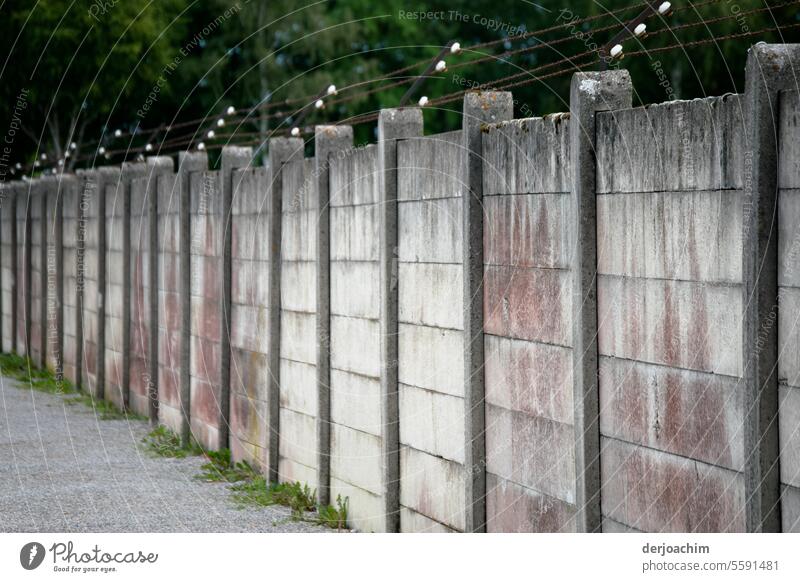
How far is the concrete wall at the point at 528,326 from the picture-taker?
6.18 meters

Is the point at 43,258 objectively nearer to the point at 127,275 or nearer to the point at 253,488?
the point at 127,275

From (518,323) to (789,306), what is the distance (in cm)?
221

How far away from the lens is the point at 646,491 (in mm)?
5539

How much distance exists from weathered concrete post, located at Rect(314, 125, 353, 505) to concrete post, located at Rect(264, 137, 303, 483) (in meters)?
0.98

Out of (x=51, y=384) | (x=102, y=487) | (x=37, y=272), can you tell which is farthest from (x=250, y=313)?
(x=37, y=272)

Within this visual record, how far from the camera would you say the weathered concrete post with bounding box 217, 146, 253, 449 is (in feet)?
38.0

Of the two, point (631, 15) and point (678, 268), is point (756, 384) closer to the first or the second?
point (678, 268)

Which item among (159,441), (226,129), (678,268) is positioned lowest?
(159,441)

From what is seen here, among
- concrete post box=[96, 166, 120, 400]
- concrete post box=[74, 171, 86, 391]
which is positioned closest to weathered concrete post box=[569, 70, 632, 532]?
concrete post box=[96, 166, 120, 400]

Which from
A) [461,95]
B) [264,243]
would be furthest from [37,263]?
[461,95]

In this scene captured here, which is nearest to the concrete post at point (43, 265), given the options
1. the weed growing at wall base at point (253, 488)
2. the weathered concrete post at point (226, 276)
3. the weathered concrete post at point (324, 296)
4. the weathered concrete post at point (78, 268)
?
the weathered concrete post at point (78, 268)

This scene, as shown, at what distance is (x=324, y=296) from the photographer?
9414mm

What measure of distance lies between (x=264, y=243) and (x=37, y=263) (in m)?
10.2

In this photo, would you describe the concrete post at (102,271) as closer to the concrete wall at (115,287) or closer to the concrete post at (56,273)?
the concrete wall at (115,287)
